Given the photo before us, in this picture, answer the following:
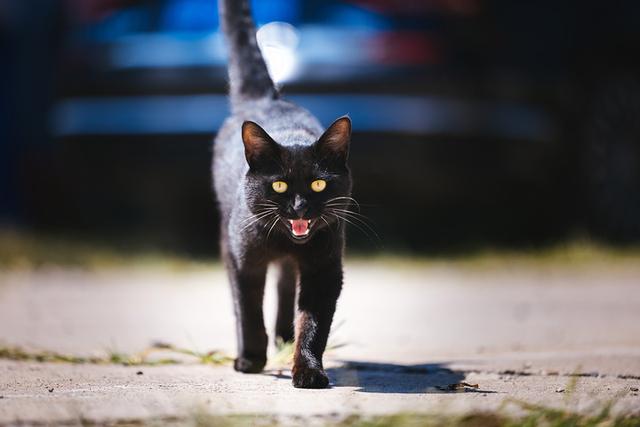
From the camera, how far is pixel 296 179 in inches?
138

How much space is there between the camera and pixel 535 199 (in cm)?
816

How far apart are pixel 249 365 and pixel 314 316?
0.31 m

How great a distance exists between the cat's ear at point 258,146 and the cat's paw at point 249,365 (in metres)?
0.64

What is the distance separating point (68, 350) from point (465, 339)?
156 cm

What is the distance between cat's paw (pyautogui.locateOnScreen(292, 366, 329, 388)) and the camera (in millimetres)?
→ 3178

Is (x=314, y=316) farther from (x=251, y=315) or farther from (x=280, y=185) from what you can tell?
(x=280, y=185)

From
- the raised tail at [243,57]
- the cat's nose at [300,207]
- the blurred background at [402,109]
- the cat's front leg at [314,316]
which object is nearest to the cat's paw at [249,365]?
the cat's front leg at [314,316]

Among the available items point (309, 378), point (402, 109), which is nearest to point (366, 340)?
point (309, 378)

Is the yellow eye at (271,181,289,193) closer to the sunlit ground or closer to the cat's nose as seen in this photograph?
the cat's nose

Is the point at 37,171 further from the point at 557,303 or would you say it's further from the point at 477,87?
the point at 557,303

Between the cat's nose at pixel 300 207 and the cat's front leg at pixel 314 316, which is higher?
the cat's nose at pixel 300 207

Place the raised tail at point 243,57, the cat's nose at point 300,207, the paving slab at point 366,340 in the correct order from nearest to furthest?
the paving slab at point 366,340, the cat's nose at point 300,207, the raised tail at point 243,57

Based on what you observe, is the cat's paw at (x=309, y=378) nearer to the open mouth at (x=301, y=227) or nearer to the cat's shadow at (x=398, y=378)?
the cat's shadow at (x=398, y=378)

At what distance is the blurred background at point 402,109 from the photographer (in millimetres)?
6438
